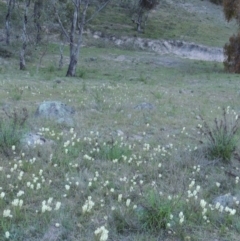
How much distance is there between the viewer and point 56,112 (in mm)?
10000

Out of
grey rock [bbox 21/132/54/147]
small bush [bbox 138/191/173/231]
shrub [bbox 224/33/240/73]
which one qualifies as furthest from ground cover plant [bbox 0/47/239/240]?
shrub [bbox 224/33/240/73]

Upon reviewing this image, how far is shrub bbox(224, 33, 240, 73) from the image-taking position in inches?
1324

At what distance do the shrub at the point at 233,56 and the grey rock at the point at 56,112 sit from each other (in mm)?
25431

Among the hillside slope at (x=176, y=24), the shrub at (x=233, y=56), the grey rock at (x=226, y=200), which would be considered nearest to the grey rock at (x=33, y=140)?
the grey rock at (x=226, y=200)

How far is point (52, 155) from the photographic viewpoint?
682cm

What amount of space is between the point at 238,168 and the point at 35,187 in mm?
3407

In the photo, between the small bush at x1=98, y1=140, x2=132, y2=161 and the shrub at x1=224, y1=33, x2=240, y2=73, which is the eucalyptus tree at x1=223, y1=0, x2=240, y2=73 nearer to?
the shrub at x1=224, y1=33, x2=240, y2=73

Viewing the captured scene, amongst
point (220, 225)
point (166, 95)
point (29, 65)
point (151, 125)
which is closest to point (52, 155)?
point (220, 225)

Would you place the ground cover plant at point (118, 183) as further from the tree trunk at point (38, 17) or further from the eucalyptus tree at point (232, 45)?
the eucalyptus tree at point (232, 45)

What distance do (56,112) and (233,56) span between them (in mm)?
26840

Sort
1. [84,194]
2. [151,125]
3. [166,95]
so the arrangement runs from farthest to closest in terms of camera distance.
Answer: [166,95]
[151,125]
[84,194]

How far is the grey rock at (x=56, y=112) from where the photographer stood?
952 cm

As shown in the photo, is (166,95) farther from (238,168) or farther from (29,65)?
(29,65)

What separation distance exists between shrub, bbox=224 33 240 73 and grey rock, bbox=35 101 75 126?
25.4 metres
